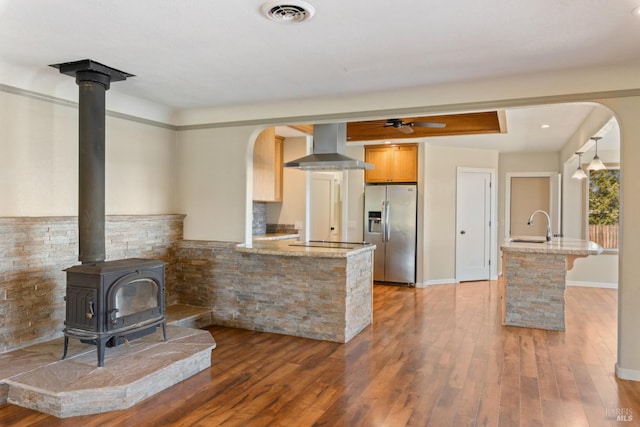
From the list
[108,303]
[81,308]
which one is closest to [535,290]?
[108,303]

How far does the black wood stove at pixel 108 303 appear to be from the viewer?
3.12 meters

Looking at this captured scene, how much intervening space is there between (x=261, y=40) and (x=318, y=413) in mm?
2405

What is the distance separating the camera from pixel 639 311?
130 inches

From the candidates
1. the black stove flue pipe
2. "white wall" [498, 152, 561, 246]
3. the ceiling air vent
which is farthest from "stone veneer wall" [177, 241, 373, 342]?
"white wall" [498, 152, 561, 246]

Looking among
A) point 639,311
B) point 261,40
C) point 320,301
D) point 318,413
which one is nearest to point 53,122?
point 261,40

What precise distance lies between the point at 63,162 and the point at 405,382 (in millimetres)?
3375

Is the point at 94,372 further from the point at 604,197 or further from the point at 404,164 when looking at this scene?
the point at 604,197

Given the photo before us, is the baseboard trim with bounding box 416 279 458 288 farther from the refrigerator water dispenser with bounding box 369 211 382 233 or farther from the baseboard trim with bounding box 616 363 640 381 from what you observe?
the baseboard trim with bounding box 616 363 640 381

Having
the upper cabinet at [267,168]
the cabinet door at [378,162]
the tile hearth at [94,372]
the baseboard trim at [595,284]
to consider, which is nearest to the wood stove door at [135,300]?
the tile hearth at [94,372]

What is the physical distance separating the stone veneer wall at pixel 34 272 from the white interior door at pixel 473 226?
18.1 ft

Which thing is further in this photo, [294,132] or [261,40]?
[294,132]

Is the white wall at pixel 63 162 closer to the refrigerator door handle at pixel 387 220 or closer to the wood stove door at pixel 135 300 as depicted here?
the wood stove door at pixel 135 300

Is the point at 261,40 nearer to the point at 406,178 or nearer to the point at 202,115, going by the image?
the point at 202,115

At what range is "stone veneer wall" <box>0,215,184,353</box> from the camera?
133 inches
